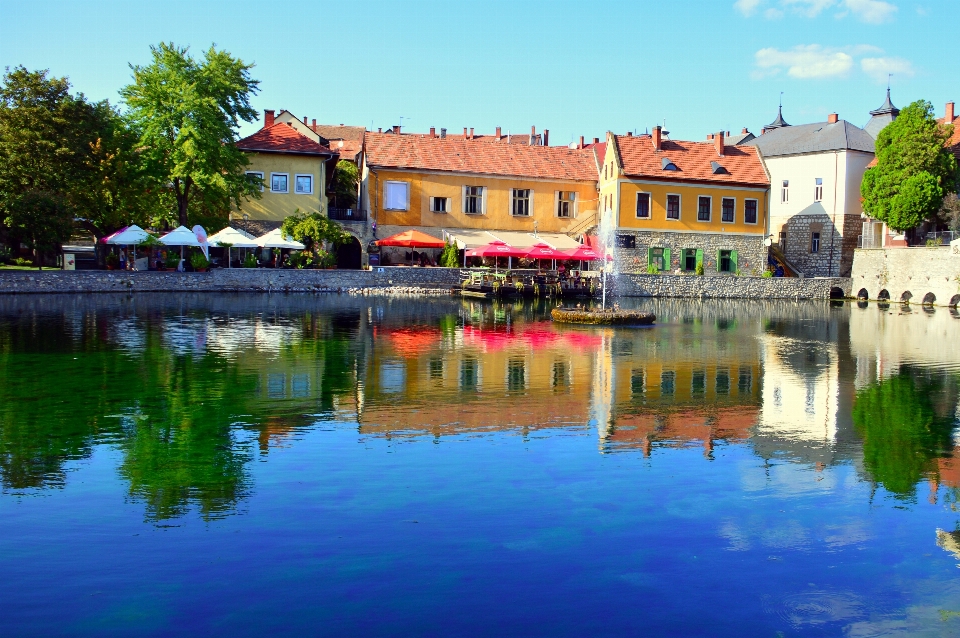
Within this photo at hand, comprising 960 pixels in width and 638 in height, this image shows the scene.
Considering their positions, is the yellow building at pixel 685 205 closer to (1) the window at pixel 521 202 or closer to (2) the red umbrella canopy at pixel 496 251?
(1) the window at pixel 521 202

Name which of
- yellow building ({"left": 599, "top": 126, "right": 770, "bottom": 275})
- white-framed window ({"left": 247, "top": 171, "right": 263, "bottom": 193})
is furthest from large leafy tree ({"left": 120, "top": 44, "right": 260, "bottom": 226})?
yellow building ({"left": 599, "top": 126, "right": 770, "bottom": 275})

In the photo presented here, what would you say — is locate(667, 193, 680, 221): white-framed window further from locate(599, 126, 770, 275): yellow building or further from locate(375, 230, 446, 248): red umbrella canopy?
locate(375, 230, 446, 248): red umbrella canopy

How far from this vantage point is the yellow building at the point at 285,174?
145ft

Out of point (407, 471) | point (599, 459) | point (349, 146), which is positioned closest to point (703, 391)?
point (599, 459)

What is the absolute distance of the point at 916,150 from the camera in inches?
1686

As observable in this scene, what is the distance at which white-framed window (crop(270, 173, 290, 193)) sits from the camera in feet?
146

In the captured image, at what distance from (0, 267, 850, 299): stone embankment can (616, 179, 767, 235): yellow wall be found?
3.24 m

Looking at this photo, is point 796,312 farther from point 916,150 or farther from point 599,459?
point 599,459

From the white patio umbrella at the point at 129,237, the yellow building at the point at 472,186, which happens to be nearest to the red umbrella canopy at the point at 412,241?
the yellow building at the point at 472,186

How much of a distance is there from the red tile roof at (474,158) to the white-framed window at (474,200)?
923 mm

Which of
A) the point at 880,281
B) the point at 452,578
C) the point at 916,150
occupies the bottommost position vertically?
the point at 452,578

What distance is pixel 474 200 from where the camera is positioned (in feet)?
153

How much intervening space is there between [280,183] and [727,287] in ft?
78.1

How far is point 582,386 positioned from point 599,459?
16.0 ft
